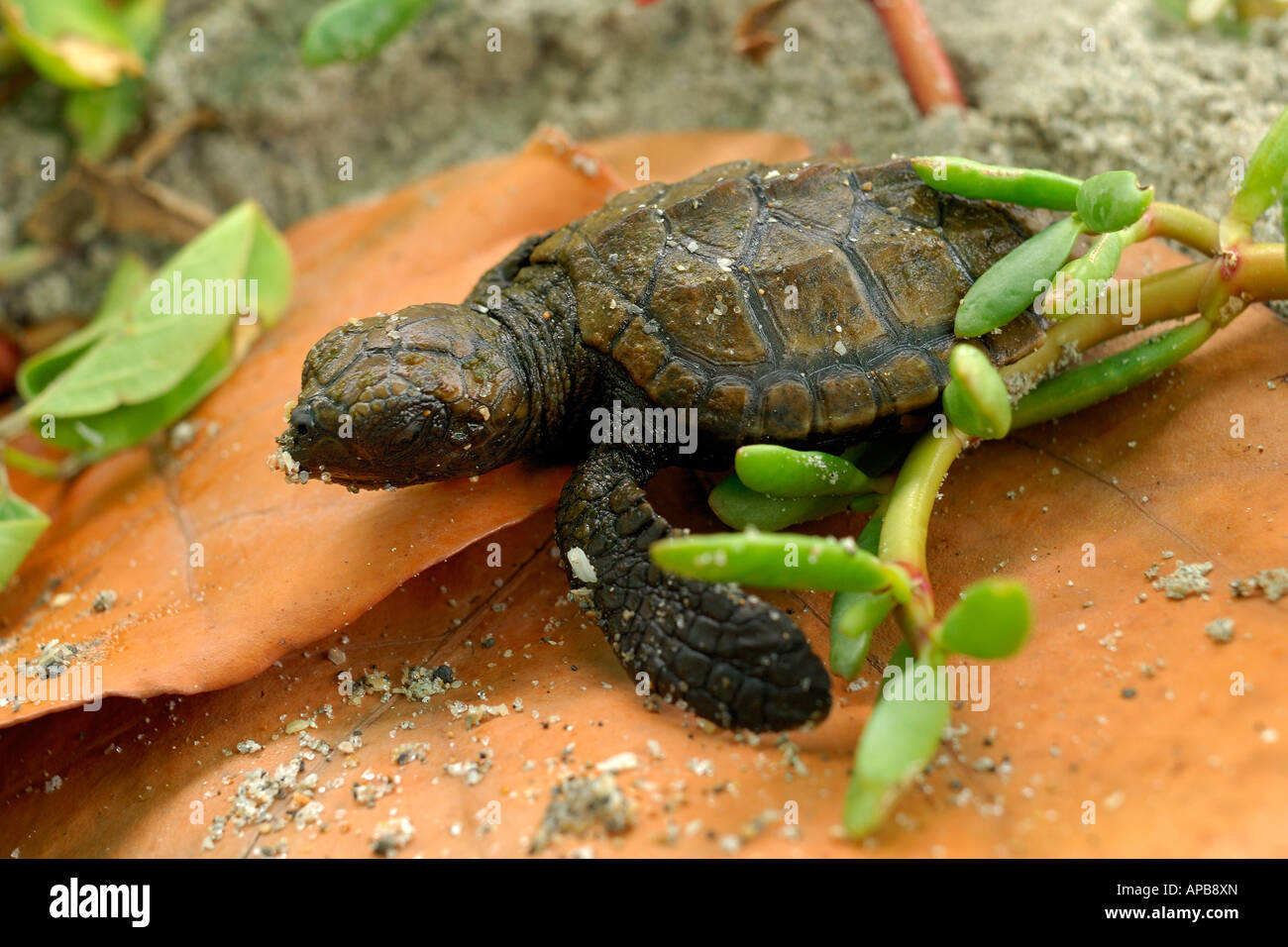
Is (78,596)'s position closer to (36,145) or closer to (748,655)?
(748,655)

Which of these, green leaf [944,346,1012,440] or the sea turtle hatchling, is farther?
the sea turtle hatchling

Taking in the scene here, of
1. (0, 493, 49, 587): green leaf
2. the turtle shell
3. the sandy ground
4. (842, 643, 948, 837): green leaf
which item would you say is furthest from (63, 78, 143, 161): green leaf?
(842, 643, 948, 837): green leaf

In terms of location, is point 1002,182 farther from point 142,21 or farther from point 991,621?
point 142,21

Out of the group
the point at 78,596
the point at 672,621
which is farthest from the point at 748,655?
the point at 78,596

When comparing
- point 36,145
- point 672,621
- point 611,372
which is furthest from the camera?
point 36,145

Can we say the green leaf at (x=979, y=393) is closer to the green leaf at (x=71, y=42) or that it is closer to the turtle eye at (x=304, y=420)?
the turtle eye at (x=304, y=420)

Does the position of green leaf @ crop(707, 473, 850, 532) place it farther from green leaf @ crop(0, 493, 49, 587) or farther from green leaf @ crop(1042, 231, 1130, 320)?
green leaf @ crop(0, 493, 49, 587)

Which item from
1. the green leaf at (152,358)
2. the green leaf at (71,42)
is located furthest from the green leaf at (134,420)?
the green leaf at (71,42)
